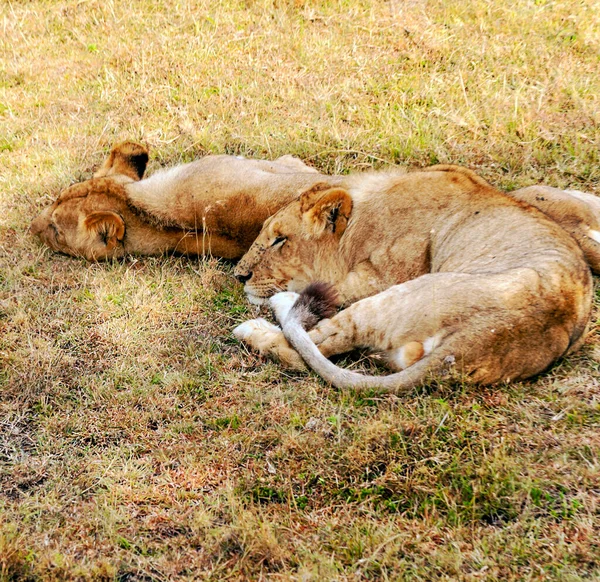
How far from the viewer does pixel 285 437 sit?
3367 mm

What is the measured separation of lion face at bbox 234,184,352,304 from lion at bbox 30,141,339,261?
0.77ft

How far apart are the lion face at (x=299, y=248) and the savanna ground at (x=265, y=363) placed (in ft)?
0.70

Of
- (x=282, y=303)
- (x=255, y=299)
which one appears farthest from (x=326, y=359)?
(x=255, y=299)

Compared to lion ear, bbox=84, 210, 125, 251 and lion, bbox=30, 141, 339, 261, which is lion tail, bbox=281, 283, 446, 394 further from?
lion ear, bbox=84, 210, 125, 251

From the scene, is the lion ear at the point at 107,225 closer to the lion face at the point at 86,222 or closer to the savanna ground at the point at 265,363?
the lion face at the point at 86,222

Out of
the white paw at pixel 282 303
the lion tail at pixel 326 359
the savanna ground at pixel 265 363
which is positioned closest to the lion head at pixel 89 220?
the savanna ground at pixel 265 363

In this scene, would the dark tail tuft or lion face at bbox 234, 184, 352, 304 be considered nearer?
the dark tail tuft

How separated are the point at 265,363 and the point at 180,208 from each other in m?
1.47

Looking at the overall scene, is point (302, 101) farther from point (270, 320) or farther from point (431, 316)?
point (431, 316)

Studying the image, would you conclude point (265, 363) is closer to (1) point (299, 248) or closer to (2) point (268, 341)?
(2) point (268, 341)

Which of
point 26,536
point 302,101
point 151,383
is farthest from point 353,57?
point 26,536

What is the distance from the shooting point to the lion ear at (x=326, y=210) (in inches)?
178

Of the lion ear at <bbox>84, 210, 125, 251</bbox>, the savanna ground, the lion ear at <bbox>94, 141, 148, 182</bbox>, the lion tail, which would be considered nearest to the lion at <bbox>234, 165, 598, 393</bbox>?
the lion tail

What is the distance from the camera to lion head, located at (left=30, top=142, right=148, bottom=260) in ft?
16.6
